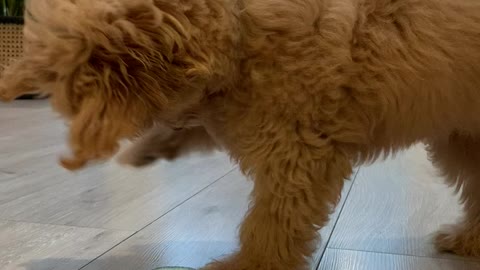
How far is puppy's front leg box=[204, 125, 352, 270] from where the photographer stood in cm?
115

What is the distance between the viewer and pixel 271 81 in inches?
44.3

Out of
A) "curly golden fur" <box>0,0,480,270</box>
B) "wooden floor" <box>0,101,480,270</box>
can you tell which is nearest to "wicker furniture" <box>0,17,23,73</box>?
"wooden floor" <box>0,101,480,270</box>

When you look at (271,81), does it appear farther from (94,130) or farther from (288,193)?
(94,130)

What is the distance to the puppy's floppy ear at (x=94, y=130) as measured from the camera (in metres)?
1.00

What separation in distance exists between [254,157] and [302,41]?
21cm

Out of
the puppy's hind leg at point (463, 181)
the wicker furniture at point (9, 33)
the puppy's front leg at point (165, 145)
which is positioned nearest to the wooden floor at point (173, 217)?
the puppy's hind leg at point (463, 181)

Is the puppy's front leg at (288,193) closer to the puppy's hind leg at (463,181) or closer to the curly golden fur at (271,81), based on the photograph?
the curly golden fur at (271,81)

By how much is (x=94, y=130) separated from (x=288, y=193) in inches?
13.6

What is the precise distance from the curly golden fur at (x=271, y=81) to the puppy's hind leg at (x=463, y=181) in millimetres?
226

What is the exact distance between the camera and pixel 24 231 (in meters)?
1.47

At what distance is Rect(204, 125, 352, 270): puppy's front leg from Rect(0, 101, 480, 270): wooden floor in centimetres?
17

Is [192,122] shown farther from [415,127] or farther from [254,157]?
[415,127]

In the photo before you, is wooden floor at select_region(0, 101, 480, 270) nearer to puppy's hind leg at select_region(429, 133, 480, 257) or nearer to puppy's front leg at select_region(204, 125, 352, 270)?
puppy's hind leg at select_region(429, 133, 480, 257)

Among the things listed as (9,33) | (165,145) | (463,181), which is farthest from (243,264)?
(9,33)
